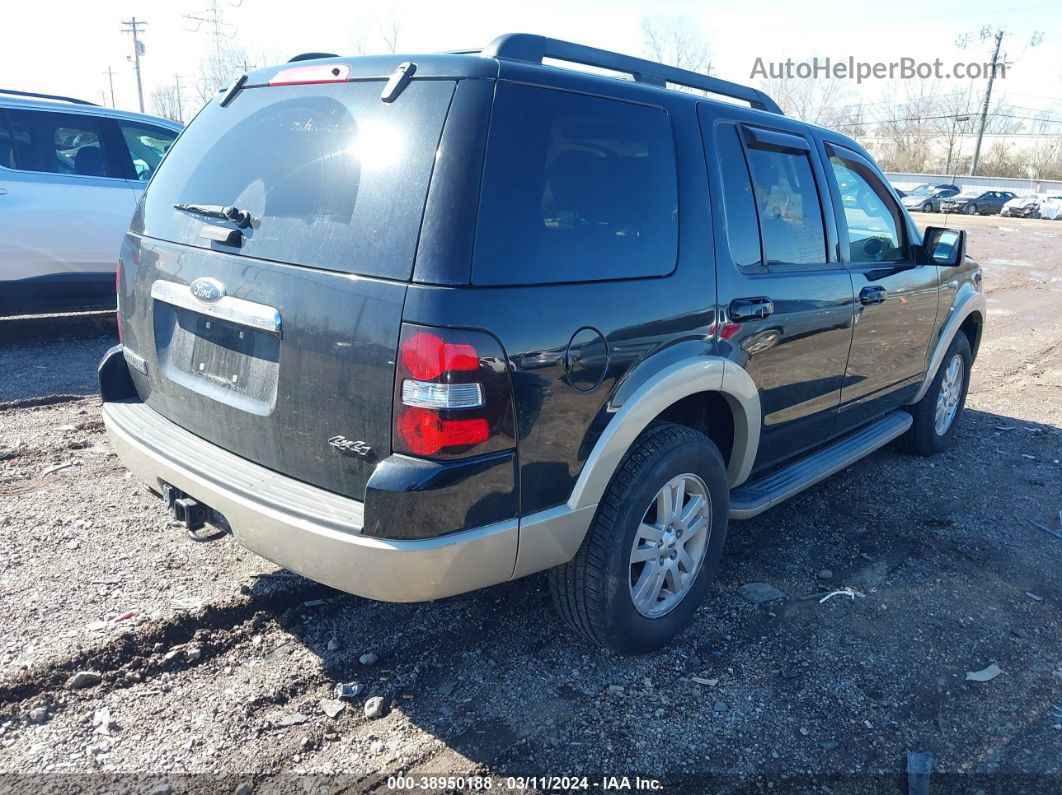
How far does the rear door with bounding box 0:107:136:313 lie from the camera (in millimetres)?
6566

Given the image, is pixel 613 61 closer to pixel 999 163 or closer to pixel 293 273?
pixel 293 273

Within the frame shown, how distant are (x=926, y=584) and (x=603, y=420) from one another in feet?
7.00

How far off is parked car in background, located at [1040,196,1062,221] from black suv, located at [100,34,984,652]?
138 ft

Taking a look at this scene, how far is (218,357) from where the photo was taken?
271cm

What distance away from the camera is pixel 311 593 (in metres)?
3.36

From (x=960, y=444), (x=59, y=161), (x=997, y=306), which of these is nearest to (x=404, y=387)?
(x=960, y=444)

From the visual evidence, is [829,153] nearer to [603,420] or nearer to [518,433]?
[603,420]

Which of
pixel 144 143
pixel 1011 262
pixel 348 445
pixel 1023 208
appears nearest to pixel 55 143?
pixel 144 143

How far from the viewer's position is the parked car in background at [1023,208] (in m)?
38.7

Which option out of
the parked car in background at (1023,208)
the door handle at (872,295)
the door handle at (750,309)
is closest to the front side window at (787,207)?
the door handle at (750,309)

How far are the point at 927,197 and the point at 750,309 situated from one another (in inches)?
1758

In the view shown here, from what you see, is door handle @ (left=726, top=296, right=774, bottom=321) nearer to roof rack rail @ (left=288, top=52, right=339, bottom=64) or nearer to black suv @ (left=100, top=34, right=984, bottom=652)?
black suv @ (left=100, top=34, right=984, bottom=652)

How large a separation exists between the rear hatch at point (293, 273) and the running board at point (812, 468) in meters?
1.86


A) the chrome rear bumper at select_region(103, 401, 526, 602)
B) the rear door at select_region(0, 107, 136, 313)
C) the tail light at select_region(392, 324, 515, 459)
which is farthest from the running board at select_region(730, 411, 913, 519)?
the rear door at select_region(0, 107, 136, 313)
